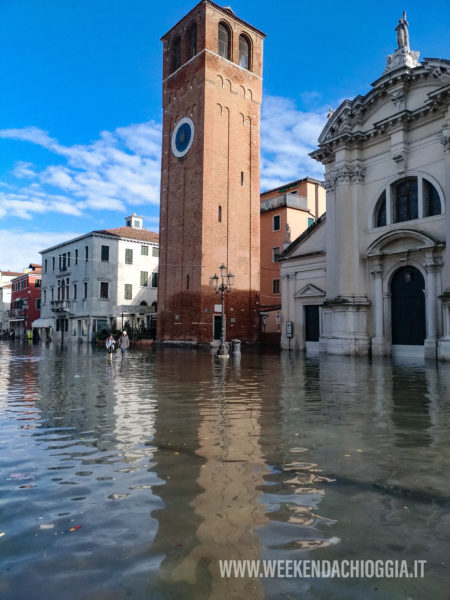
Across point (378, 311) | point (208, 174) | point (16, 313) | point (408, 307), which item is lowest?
point (378, 311)

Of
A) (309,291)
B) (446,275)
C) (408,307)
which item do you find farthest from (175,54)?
(446,275)

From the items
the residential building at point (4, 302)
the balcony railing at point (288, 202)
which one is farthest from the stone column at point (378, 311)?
the residential building at point (4, 302)

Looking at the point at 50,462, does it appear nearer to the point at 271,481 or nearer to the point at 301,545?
the point at 271,481

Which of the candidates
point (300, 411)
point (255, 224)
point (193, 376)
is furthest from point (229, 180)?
point (300, 411)

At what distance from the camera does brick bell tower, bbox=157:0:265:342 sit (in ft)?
114

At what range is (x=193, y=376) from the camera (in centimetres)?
1343

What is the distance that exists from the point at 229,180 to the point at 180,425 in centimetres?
3221

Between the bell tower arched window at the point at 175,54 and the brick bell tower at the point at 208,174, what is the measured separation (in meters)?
0.09

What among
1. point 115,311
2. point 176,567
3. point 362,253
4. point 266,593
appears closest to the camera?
point 266,593

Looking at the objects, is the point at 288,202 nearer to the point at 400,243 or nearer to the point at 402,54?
the point at 402,54

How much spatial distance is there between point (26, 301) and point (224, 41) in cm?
4964

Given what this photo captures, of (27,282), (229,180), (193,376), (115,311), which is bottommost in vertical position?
(193,376)

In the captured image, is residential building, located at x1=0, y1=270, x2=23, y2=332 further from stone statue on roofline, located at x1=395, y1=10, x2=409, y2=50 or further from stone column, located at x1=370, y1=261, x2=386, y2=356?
stone statue on roofline, located at x1=395, y1=10, x2=409, y2=50

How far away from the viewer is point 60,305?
53219 mm
